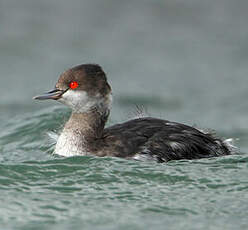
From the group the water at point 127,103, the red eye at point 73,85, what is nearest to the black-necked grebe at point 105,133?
the red eye at point 73,85

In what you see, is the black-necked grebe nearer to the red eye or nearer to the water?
the red eye

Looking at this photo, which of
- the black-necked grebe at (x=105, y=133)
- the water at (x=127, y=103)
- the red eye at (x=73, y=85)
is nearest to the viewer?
the water at (x=127, y=103)

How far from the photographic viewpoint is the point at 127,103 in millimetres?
16438

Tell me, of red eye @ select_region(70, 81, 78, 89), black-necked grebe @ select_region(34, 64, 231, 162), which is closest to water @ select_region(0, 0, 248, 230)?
black-necked grebe @ select_region(34, 64, 231, 162)

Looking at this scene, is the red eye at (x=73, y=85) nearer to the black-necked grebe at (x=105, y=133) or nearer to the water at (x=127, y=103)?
the black-necked grebe at (x=105, y=133)

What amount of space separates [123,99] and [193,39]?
11.4 ft

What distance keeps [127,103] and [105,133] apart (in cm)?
633

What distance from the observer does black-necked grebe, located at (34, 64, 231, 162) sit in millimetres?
9688

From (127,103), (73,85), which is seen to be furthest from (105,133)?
(127,103)

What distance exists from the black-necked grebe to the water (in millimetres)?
213

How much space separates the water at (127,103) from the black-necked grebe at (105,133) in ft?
0.70

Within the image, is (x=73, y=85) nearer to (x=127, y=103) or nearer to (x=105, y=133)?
(x=105, y=133)

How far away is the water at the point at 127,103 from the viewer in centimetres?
826

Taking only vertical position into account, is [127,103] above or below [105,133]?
above
